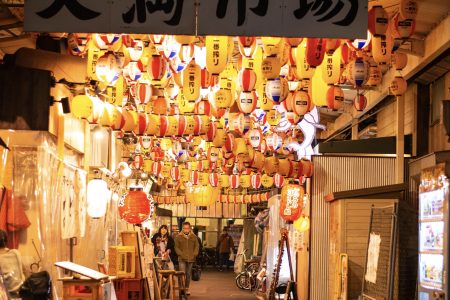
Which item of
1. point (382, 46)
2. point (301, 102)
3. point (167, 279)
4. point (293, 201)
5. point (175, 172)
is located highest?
point (382, 46)

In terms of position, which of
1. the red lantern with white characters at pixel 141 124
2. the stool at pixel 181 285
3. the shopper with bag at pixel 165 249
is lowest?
the stool at pixel 181 285

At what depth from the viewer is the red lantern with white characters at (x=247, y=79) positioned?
13773 mm

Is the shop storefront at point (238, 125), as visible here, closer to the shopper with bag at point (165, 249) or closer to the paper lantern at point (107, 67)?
the paper lantern at point (107, 67)

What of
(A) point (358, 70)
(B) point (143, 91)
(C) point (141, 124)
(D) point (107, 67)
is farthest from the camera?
(C) point (141, 124)

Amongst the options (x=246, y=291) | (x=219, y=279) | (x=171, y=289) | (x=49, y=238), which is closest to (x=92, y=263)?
(x=171, y=289)

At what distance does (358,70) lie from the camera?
504 inches

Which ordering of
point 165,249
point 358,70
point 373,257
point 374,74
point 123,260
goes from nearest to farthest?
point 373,257
point 358,70
point 374,74
point 123,260
point 165,249

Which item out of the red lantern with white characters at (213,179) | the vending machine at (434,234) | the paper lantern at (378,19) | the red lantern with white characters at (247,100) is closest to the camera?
the vending machine at (434,234)

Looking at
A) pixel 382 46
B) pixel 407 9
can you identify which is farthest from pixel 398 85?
pixel 407 9

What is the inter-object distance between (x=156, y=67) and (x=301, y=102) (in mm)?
2806

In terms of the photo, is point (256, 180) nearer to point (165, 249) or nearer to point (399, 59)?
point (165, 249)

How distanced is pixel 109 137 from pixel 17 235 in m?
10.7

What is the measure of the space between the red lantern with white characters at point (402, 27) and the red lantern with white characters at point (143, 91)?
577 centimetres

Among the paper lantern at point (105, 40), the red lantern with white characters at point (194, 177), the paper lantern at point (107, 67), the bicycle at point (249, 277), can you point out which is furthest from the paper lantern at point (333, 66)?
the bicycle at point (249, 277)
